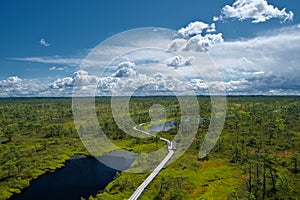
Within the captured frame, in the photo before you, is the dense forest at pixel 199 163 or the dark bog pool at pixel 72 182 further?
the dark bog pool at pixel 72 182

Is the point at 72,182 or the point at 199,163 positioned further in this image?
the point at 199,163

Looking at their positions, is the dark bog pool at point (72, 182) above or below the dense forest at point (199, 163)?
below

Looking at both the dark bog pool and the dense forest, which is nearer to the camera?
the dense forest

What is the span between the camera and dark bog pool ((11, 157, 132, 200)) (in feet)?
144

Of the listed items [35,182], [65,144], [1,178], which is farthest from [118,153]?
[1,178]

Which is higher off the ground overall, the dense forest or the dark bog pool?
the dense forest

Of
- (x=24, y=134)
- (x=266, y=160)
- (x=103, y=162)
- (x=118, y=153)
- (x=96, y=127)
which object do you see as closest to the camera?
(x=266, y=160)

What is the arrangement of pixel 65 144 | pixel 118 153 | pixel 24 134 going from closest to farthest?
pixel 118 153
pixel 65 144
pixel 24 134

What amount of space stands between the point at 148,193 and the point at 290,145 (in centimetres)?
4444

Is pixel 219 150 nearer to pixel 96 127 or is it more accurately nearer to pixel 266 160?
pixel 266 160

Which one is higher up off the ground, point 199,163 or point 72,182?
point 199,163

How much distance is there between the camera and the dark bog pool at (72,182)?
43875 mm

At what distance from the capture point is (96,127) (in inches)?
4166

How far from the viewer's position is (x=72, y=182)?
49.6m
